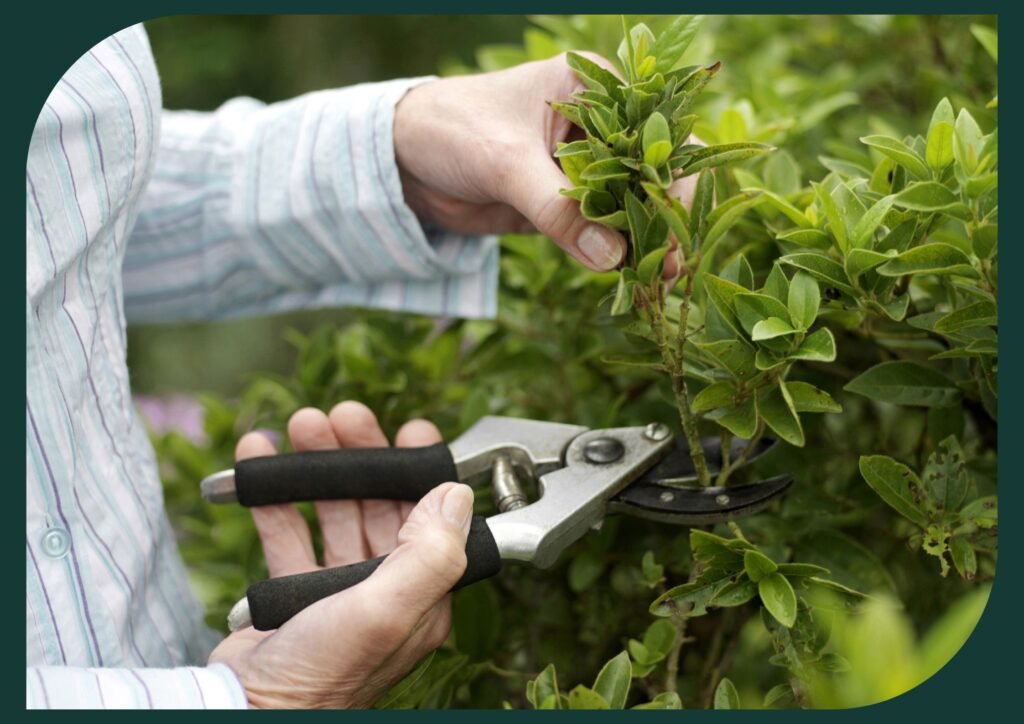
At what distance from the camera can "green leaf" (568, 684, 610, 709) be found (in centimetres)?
77

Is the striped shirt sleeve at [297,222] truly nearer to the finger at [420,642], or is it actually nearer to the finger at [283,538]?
the finger at [283,538]

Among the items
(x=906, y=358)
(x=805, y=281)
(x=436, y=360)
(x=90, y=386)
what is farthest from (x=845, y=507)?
(x=90, y=386)

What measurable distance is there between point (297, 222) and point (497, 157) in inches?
12.7

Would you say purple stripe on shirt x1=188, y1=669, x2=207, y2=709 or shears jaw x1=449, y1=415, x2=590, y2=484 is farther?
shears jaw x1=449, y1=415, x2=590, y2=484

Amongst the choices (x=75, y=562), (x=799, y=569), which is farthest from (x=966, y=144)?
(x=75, y=562)

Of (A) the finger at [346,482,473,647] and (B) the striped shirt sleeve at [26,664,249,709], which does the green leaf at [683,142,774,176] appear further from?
(B) the striped shirt sleeve at [26,664,249,709]

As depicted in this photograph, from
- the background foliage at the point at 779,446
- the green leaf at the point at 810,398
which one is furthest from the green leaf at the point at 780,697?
the green leaf at the point at 810,398

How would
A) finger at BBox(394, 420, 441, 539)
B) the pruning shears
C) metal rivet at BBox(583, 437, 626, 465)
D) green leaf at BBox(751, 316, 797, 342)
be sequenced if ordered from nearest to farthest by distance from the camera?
green leaf at BBox(751, 316, 797, 342) → the pruning shears → metal rivet at BBox(583, 437, 626, 465) → finger at BBox(394, 420, 441, 539)

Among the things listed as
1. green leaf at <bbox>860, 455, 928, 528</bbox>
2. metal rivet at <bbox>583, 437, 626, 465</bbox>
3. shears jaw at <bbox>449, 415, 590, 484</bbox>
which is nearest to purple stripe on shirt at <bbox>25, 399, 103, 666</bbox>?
shears jaw at <bbox>449, 415, 590, 484</bbox>

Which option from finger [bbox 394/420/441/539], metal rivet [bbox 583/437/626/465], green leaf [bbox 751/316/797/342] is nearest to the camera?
green leaf [bbox 751/316/797/342]

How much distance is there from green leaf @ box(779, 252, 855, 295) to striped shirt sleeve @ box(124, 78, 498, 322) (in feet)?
1.57

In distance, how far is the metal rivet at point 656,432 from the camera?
1.00 metres

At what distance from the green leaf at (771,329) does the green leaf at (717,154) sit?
0.13m

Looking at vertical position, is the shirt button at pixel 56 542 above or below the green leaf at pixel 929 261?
below
